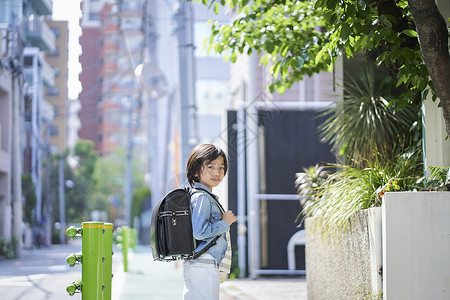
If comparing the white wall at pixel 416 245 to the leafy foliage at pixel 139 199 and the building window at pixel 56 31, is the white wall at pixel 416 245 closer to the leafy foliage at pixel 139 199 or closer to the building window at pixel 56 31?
the building window at pixel 56 31

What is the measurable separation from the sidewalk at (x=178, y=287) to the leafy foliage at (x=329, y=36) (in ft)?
11.2

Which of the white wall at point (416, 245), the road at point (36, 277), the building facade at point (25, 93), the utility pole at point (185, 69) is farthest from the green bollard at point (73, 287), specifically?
the building facade at point (25, 93)

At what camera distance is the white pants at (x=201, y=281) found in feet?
13.5

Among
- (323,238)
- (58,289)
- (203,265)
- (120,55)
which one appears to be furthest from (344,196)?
(120,55)

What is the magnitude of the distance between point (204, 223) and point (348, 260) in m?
2.91

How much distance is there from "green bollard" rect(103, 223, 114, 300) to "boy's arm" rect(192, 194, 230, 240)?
4.89ft

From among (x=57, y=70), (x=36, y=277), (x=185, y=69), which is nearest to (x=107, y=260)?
(x=36, y=277)

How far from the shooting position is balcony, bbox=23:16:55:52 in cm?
1233

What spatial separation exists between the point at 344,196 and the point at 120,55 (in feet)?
308

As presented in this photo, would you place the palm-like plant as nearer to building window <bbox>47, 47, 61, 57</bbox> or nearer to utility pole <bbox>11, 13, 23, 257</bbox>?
utility pole <bbox>11, 13, 23, 257</bbox>

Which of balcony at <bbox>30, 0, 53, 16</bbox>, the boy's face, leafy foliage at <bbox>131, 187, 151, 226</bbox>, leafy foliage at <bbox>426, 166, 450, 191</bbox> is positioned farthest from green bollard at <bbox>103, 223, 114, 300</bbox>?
leafy foliage at <bbox>131, 187, 151, 226</bbox>

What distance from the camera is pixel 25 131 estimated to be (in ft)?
45.8

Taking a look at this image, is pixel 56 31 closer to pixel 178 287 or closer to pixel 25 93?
pixel 25 93

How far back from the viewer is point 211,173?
4.25m
